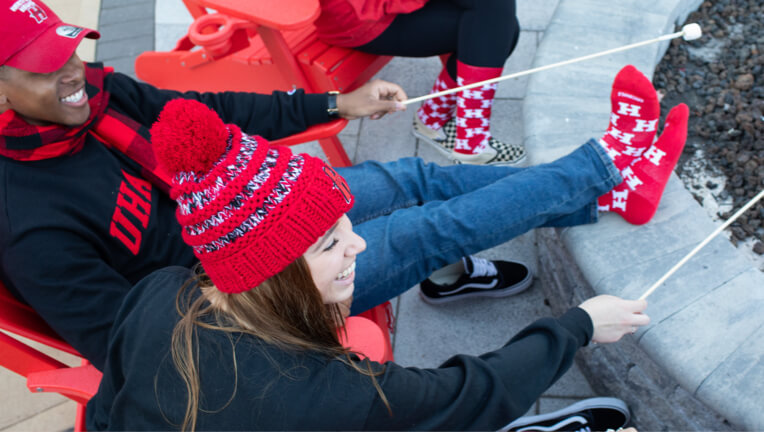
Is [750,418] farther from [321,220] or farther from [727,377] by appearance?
[321,220]

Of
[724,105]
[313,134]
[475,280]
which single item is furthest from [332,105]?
[724,105]

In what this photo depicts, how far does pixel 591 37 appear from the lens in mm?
1977

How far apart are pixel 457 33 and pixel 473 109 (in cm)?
27

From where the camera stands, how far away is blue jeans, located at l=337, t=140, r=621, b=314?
57.7 inches

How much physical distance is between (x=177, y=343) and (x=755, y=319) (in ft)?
4.02

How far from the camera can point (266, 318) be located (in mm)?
1018

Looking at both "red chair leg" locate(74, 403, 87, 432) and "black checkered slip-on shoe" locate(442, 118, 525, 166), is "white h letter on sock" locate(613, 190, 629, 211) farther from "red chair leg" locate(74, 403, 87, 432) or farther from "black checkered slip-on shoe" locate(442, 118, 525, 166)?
"red chair leg" locate(74, 403, 87, 432)

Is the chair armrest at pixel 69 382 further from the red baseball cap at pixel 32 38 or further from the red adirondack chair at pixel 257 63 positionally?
the red adirondack chair at pixel 257 63

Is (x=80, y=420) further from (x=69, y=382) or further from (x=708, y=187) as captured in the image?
(x=708, y=187)

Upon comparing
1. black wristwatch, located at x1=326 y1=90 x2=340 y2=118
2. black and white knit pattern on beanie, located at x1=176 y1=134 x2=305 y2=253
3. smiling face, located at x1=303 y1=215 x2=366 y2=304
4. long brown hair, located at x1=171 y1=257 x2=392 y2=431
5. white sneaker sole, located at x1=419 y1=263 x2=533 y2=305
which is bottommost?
white sneaker sole, located at x1=419 y1=263 x2=533 y2=305

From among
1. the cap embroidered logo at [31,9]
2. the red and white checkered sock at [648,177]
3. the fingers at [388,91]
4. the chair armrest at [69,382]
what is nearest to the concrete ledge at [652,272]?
the red and white checkered sock at [648,177]

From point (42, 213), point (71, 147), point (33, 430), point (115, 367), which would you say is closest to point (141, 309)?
point (115, 367)

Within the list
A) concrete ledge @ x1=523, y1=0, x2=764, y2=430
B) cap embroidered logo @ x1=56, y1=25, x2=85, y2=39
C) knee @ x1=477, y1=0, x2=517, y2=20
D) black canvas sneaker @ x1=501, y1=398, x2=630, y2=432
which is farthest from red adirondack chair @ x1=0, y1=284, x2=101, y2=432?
knee @ x1=477, y1=0, x2=517, y2=20

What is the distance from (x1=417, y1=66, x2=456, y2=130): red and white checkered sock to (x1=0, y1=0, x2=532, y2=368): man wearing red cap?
69 centimetres
